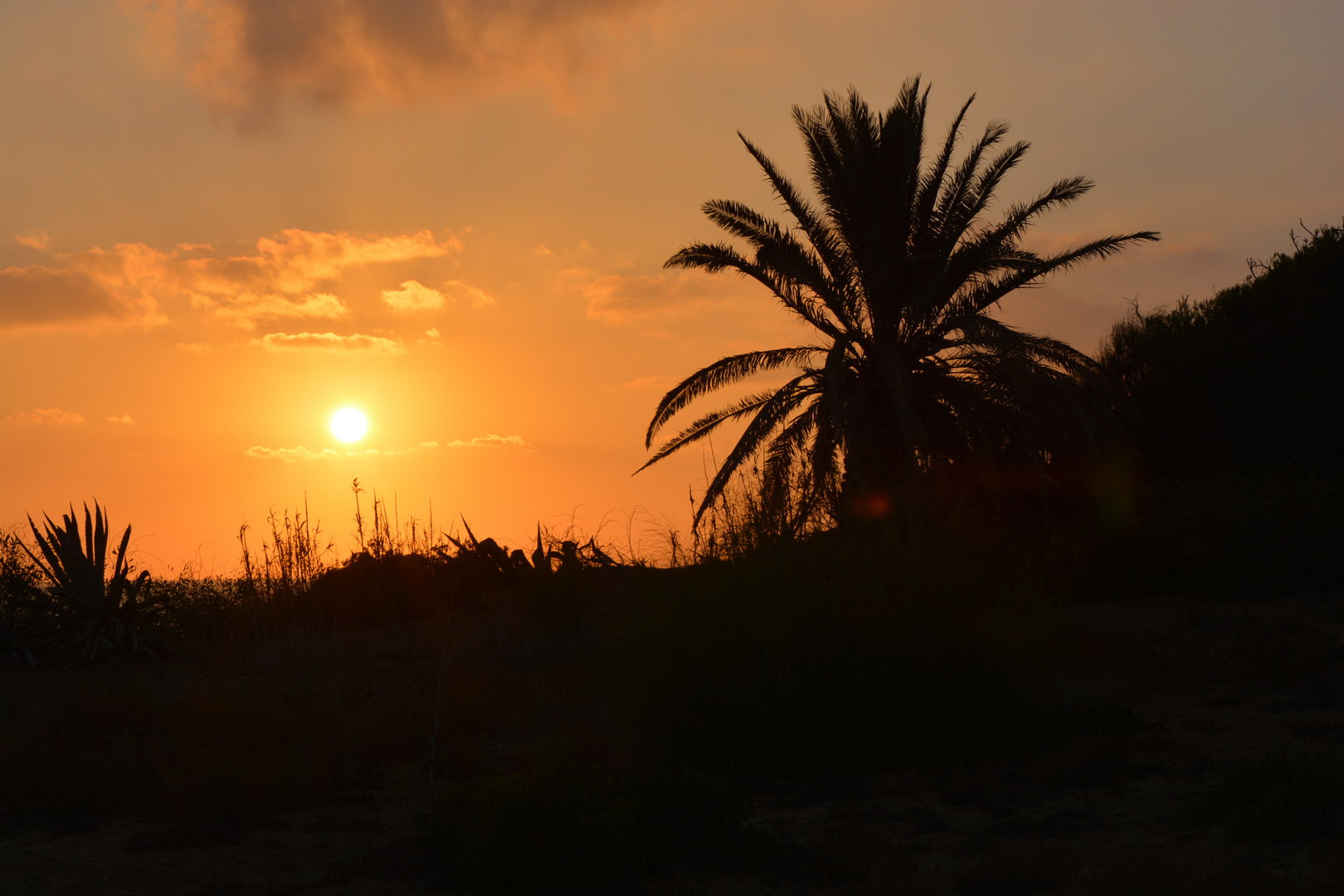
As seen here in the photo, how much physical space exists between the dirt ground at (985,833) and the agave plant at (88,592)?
7198 millimetres

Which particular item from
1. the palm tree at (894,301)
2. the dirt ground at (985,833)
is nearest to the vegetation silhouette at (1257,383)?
the palm tree at (894,301)

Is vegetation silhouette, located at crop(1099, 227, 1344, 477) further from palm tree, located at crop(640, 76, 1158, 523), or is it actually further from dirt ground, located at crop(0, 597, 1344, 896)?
dirt ground, located at crop(0, 597, 1344, 896)

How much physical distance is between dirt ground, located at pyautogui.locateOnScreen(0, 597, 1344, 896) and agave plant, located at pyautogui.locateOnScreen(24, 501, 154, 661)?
7198 millimetres

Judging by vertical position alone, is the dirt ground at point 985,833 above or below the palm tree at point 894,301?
below

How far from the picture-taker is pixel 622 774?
25.4 ft

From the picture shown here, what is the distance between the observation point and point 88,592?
14273 millimetres

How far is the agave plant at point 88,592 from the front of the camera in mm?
14094

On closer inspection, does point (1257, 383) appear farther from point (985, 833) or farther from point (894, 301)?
point (985, 833)

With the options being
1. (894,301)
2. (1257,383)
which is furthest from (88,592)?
(1257,383)

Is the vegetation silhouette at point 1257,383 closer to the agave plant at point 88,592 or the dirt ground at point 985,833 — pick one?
the dirt ground at point 985,833

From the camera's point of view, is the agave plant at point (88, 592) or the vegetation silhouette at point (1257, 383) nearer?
the agave plant at point (88, 592)

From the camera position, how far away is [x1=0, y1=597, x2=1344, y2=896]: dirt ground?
500cm

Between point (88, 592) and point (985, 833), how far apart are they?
13.3 m

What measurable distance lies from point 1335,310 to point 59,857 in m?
21.9
